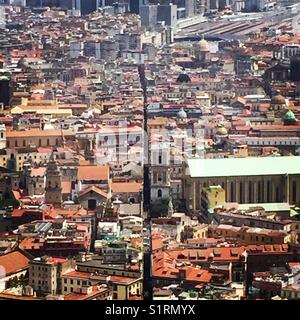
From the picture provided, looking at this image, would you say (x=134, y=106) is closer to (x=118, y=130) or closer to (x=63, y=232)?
(x=118, y=130)

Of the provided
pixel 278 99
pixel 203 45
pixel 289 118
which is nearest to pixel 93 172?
pixel 289 118

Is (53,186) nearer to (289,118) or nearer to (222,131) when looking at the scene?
(222,131)

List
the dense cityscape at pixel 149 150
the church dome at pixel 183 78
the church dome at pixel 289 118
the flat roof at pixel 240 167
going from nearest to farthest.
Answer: the dense cityscape at pixel 149 150, the flat roof at pixel 240 167, the church dome at pixel 289 118, the church dome at pixel 183 78

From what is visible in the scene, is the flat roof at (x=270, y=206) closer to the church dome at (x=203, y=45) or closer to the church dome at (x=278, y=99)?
the church dome at (x=278, y=99)

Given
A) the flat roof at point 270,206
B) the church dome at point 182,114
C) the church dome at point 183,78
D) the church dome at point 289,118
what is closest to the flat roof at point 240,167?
the flat roof at point 270,206

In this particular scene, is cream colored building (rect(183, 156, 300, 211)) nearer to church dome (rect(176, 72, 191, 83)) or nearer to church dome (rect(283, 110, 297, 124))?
church dome (rect(283, 110, 297, 124))
